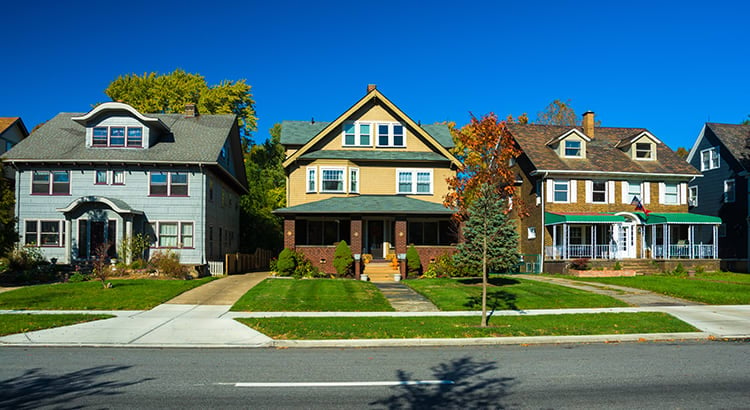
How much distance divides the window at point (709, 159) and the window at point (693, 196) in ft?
5.13

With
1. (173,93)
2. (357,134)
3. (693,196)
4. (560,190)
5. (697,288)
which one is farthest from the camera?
(173,93)

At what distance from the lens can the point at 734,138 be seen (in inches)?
1474

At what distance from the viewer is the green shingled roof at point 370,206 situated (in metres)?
28.1

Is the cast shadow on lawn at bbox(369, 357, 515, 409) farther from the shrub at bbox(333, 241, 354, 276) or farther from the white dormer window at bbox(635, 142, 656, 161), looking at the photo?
the white dormer window at bbox(635, 142, 656, 161)

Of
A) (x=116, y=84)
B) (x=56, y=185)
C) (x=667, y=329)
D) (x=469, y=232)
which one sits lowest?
(x=667, y=329)

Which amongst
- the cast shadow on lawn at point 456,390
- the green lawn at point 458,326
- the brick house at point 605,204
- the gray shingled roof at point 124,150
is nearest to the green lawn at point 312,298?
the green lawn at point 458,326

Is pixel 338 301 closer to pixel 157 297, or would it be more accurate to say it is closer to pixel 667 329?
pixel 157 297

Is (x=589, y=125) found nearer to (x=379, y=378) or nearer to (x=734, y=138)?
(x=734, y=138)

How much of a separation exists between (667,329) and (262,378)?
10.9 metres

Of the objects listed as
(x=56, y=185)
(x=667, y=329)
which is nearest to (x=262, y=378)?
(x=667, y=329)

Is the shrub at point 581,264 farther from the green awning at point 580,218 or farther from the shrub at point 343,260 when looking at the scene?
the shrub at point 343,260

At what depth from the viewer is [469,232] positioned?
73.5ft

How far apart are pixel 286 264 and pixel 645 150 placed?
24.5 meters

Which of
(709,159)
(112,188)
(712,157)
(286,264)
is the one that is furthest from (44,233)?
(709,159)
